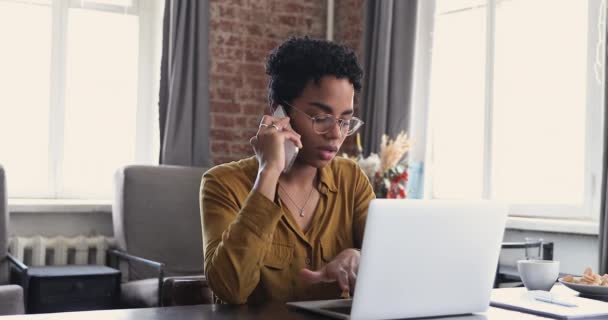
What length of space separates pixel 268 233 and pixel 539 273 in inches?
26.7

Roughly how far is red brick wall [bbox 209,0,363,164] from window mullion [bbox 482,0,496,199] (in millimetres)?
1149

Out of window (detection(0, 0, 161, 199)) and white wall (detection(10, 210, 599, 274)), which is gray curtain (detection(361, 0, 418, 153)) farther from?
window (detection(0, 0, 161, 199))

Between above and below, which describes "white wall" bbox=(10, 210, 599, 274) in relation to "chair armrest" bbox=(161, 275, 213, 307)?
below

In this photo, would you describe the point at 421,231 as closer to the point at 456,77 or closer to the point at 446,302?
the point at 446,302

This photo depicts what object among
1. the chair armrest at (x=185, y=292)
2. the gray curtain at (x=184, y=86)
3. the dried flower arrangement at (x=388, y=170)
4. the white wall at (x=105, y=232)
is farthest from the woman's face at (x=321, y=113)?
the gray curtain at (x=184, y=86)

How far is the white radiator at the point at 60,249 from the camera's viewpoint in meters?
4.50

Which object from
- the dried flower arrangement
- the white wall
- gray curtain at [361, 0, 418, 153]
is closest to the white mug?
the white wall

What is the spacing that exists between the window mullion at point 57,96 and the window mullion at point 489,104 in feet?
8.65

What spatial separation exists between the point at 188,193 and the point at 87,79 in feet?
3.73

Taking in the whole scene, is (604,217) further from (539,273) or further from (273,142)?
(273,142)

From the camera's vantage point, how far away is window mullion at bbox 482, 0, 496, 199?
4477 millimetres

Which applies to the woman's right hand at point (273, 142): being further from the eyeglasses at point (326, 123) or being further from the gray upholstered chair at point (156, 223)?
the gray upholstered chair at point (156, 223)

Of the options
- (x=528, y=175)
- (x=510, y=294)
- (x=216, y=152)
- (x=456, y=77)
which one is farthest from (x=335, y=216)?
(x=216, y=152)

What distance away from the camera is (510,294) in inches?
76.7
